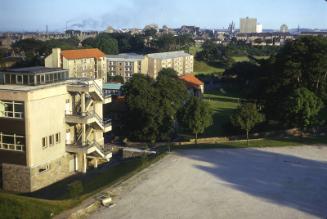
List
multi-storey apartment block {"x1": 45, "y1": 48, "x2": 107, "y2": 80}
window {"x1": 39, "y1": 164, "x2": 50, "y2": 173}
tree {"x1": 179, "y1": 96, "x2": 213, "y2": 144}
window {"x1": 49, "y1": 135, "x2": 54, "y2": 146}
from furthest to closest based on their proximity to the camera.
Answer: multi-storey apartment block {"x1": 45, "y1": 48, "x2": 107, "y2": 80}, tree {"x1": 179, "y1": 96, "x2": 213, "y2": 144}, window {"x1": 49, "y1": 135, "x2": 54, "y2": 146}, window {"x1": 39, "y1": 164, "x2": 50, "y2": 173}

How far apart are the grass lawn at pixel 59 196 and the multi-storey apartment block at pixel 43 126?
100cm

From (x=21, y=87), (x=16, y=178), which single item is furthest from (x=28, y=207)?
(x=21, y=87)

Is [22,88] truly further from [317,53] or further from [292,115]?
[317,53]

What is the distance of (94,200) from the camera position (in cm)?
1748

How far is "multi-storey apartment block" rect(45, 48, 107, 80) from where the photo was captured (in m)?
54.4

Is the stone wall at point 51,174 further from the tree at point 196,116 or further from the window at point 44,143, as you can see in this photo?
the tree at point 196,116

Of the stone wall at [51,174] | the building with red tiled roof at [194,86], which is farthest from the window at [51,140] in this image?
the building with red tiled roof at [194,86]

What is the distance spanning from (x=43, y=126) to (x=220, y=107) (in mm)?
30443

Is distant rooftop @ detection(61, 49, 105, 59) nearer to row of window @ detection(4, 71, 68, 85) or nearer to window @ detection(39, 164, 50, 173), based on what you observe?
row of window @ detection(4, 71, 68, 85)

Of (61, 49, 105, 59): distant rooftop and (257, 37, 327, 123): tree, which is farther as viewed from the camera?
(61, 49, 105, 59): distant rooftop

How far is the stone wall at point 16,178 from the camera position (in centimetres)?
2081

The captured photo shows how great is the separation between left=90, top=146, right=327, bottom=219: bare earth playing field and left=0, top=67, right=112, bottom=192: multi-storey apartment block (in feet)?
14.8

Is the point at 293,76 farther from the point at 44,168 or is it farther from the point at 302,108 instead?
the point at 44,168

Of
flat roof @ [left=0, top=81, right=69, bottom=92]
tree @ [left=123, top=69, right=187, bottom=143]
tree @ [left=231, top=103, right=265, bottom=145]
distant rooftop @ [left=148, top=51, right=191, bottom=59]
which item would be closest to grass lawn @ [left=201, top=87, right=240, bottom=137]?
tree @ [left=123, top=69, right=187, bottom=143]
